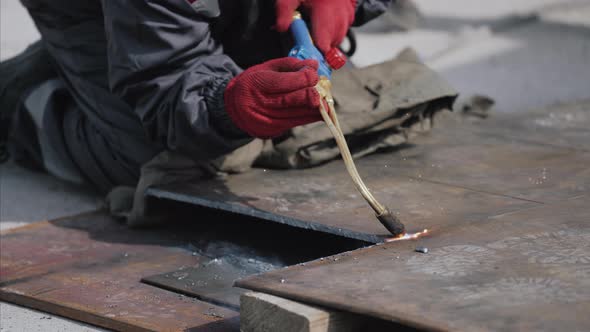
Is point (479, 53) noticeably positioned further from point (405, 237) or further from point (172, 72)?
point (405, 237)

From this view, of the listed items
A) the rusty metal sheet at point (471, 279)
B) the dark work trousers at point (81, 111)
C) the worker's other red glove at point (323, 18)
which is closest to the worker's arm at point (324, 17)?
the worker's other red glove at point (323, 18)

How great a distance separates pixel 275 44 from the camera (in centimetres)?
265

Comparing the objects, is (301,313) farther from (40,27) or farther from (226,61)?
(40,27)

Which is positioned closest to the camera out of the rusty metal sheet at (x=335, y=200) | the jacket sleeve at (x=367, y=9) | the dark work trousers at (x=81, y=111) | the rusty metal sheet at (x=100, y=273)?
the rusty metal sheet at (x=100, y=273)

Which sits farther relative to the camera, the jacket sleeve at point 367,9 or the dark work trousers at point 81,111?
the jacket sleeve at point 367,9

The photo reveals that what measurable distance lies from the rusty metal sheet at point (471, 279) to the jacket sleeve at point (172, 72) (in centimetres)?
59

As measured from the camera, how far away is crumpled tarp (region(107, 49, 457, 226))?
99.2 inches

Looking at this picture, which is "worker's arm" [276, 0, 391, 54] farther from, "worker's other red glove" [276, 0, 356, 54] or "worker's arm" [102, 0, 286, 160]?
"worker's arm" [102, 0, 286, 160]

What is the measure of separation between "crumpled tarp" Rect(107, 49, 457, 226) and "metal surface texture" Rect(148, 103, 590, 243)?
4 cm

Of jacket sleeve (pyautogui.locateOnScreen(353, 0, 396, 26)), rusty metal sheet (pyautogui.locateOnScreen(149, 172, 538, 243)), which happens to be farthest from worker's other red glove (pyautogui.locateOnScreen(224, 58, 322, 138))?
jacket sleeve (pyautogui.locateOnScreen(353, 0, 396, 26))

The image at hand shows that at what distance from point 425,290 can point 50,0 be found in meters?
1.48

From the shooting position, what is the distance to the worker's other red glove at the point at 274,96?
2100 mm

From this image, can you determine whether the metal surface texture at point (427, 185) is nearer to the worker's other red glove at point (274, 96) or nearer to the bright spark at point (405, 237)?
the bright spark at point (405, 237)

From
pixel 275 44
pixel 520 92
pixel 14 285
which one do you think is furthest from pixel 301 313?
pixel 520 92
